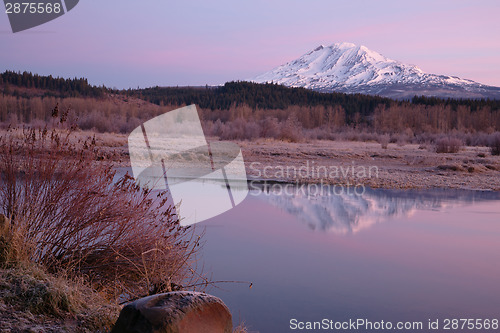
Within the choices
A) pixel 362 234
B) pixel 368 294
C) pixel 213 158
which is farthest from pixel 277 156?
pixel 368 294

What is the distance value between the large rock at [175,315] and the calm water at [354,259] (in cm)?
177

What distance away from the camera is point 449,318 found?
6.00 metres

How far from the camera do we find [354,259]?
841 cm

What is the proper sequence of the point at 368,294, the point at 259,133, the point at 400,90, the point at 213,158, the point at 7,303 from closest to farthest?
the point at 7,303
the point at 368,294
the point at 213,158
the point at 259,133
the point at 400,90

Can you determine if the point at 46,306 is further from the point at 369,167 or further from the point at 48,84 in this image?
the point at 48,84

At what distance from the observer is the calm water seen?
6.18 m

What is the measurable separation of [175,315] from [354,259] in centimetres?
540

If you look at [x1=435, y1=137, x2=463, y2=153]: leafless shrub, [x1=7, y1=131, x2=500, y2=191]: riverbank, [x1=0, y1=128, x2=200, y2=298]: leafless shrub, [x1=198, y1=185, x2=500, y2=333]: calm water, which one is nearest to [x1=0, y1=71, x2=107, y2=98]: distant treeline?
[x1=7, y1=131, x2=500, y2=191]: riverbank

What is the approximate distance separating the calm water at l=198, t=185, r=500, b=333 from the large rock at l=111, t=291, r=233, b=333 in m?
1.77

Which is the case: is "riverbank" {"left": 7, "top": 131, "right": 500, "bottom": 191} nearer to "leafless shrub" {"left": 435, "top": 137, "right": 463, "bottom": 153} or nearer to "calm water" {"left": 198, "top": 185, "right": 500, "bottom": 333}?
"leafless shrub" {"left": 435, "top": 137, "right": 463, "bottom": 153}

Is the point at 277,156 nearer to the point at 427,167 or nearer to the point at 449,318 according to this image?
the point at 427,167

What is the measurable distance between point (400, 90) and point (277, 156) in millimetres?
144763
